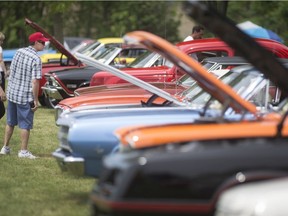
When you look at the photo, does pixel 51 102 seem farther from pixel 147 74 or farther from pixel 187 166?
pixel 187 166

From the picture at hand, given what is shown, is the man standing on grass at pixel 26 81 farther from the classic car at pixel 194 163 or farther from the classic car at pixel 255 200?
the classic car at pixel 255 200

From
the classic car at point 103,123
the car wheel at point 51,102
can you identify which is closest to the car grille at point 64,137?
the classic car at point 103,123

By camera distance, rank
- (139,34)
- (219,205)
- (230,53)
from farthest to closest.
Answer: (230,53) < (139,34) < (219,205)

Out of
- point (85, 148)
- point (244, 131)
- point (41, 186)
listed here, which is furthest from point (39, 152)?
point (244, 131)

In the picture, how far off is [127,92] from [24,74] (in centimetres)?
144

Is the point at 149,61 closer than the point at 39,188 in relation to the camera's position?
No

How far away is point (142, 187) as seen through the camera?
4.77m

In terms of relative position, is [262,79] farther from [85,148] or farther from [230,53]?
[230,53]

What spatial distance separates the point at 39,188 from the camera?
798 cm

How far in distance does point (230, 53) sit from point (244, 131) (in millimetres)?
8520

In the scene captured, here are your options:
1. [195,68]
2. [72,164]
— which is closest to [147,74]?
[72,164]

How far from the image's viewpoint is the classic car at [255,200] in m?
4.53

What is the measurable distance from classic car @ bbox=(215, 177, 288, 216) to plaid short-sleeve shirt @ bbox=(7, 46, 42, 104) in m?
5.35

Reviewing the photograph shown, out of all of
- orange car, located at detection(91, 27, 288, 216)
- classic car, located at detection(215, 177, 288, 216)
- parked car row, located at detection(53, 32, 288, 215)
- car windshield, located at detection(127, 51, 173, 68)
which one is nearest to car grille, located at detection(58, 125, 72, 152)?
parked car row, located at detection(53, 32, 288, 215)
